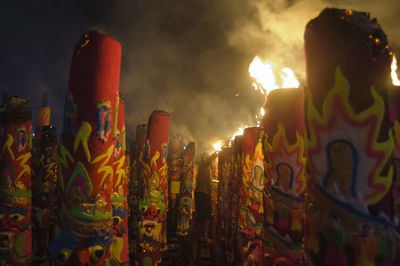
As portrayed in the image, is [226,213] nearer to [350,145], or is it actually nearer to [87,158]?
[87,158]

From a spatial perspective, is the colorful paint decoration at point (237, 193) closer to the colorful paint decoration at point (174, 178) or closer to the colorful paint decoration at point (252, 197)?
the colorful paint decoration at point (252, 197)

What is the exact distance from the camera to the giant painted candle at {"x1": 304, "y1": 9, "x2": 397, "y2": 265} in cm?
204

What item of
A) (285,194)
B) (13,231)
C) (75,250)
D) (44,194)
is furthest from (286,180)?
(44,194)

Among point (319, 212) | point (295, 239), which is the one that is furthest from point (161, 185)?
point (319, 212)

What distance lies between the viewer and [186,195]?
10.2 m

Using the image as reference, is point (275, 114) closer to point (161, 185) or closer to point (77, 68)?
point (77, 68)

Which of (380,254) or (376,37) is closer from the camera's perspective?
(380,254)

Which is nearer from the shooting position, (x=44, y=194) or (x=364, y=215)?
(x=364, y=215)

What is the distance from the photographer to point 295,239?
3.89m

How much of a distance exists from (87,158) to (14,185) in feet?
11.3

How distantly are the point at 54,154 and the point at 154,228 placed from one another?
3942 millimetres

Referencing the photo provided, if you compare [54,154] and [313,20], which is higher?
[313,20]

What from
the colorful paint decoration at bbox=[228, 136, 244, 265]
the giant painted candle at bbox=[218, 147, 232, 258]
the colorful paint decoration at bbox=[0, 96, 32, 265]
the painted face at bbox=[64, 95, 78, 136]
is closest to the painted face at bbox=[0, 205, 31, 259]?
the colorful paint decoration at bbox=[0, 96, 32, 265]

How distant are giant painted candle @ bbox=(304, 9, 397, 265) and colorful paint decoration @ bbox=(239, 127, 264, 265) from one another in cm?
323
